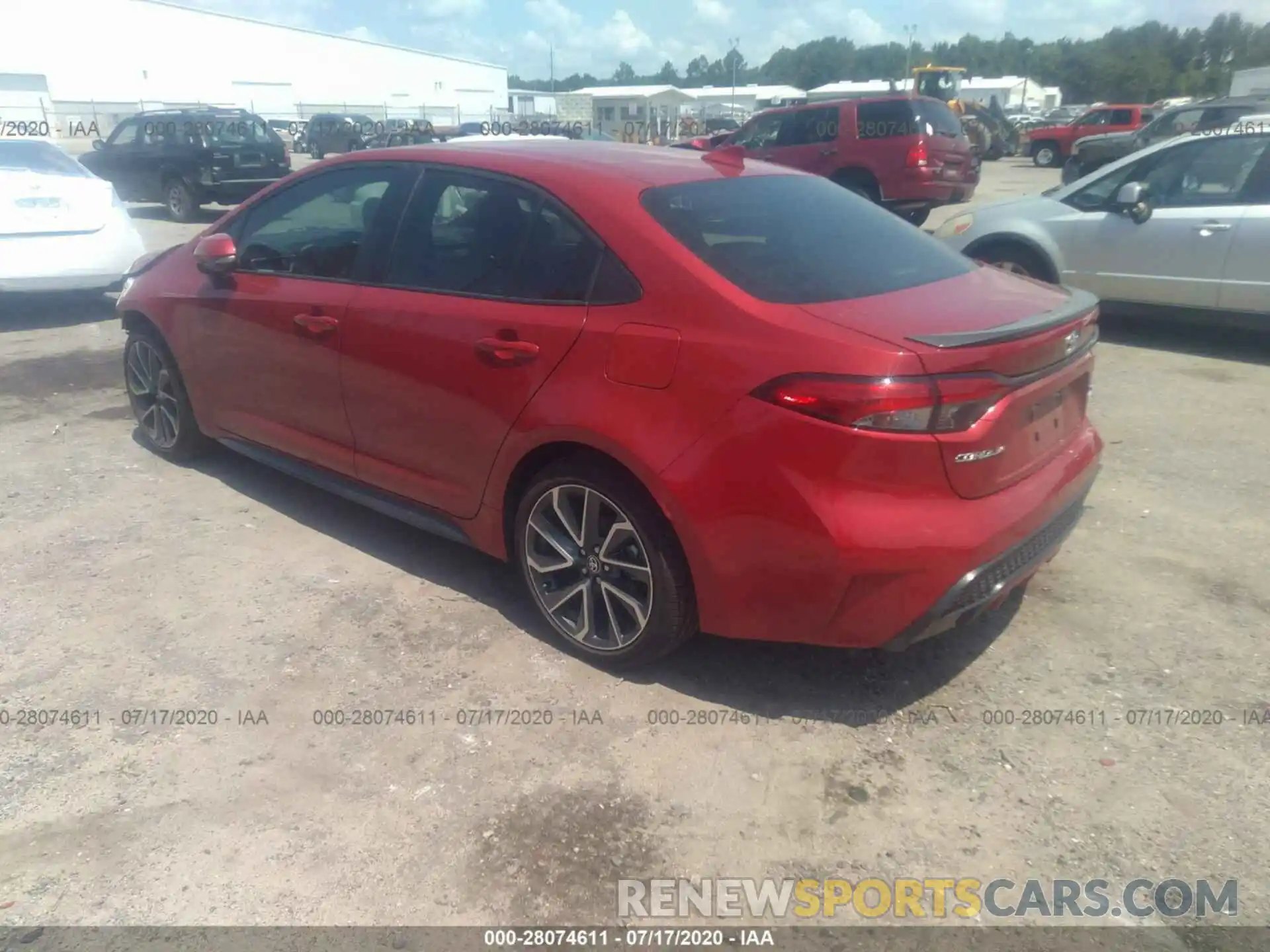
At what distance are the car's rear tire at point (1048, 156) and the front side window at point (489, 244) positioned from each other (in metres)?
32.9

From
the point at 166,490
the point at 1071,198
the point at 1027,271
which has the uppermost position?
the point at 1071,198

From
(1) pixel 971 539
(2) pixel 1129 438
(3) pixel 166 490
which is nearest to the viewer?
(1) pixel 971 539

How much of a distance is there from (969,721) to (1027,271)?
591 centimetres

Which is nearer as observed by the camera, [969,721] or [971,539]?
[971,539]

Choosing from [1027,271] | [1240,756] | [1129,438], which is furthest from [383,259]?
[1027,271]

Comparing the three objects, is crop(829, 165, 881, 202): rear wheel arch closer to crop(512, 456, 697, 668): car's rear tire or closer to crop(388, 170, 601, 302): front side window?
crop(388, 170, 601, 302): front side window

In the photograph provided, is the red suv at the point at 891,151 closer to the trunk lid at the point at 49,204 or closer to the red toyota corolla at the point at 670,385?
the trunk lid at the point at 49,204

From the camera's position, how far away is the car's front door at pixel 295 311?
159 inches

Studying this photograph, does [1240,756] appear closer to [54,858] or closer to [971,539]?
[971,539]

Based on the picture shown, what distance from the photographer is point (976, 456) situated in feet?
9.25

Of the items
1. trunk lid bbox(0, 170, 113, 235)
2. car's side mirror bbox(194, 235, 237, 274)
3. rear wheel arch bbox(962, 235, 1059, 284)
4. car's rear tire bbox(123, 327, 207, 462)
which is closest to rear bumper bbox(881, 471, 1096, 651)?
car's side mirror bbox(194, 235, 237, 274)

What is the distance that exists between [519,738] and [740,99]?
85.8 metres

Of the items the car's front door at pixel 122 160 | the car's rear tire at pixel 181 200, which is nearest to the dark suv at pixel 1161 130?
the car's rear tire at pixel 181 200

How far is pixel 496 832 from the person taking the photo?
2.72m
